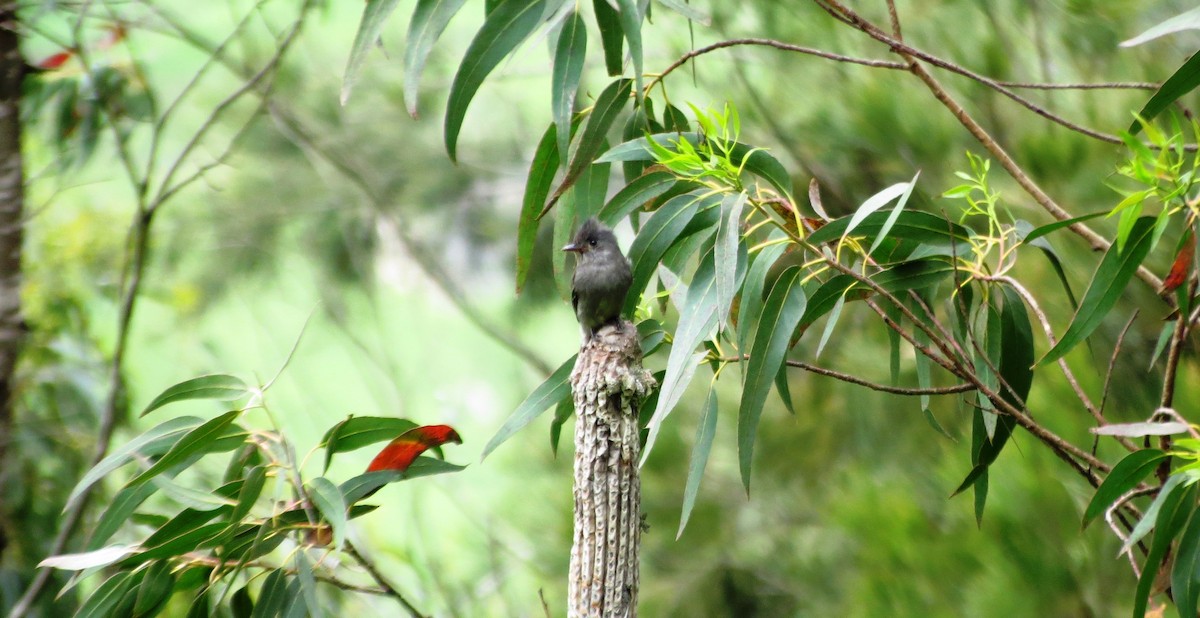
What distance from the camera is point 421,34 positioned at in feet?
4.48

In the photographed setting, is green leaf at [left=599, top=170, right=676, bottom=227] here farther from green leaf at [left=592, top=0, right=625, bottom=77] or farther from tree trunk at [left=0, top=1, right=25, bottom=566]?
tree trunk at [left=0, top=1, right=25, bottom=566]

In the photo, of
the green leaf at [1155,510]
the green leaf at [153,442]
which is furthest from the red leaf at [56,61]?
the green leaf at [1155,510]

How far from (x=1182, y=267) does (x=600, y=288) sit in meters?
0.74

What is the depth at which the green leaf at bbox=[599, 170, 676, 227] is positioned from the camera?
1477mm

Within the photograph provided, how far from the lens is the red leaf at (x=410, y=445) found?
1.39 metres

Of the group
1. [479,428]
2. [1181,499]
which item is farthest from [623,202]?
[479,428]

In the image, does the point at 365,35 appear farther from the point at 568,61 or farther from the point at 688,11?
the point at 688,11

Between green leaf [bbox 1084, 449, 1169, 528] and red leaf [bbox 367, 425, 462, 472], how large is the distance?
2.62ft

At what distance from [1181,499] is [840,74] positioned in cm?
211

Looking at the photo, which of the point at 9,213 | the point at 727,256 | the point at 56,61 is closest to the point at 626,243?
the point at 56,61

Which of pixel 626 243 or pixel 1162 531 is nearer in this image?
pixel 1162 531

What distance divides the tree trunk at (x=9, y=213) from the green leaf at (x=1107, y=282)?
73.6 inches

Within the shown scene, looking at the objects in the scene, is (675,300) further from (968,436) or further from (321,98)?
(321,98)

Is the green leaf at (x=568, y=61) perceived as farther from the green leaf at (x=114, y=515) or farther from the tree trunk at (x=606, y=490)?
the green leaf at (x=114, y=515)
